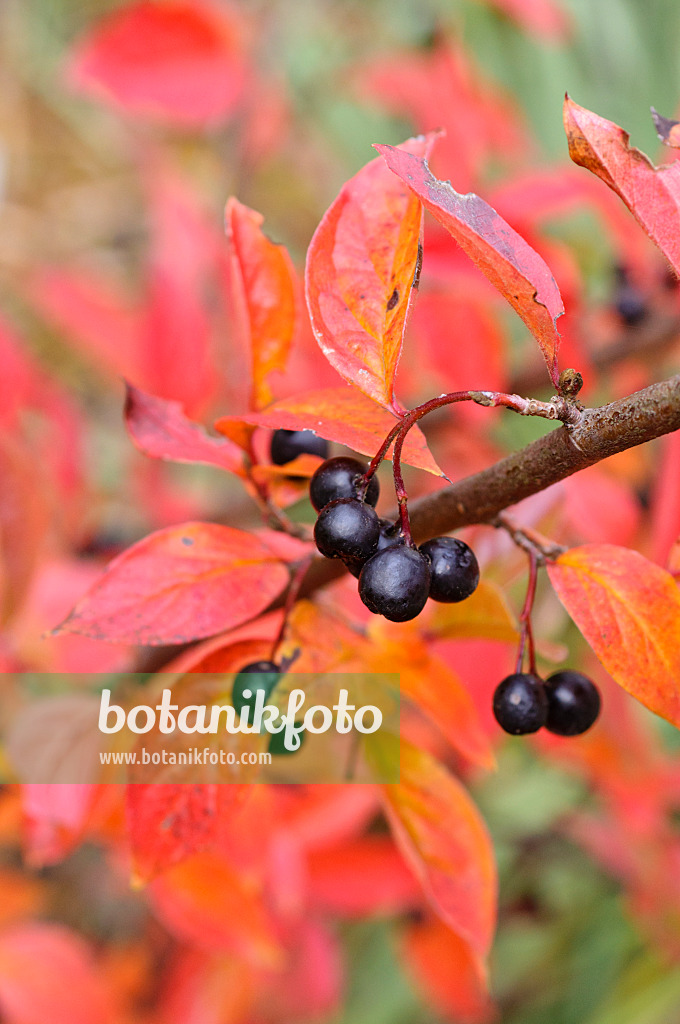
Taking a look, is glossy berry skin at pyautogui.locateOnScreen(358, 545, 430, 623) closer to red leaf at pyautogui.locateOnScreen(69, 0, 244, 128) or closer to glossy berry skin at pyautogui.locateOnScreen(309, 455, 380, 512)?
glossy berry skin at pyautogui.locateOnScreen(309, 455, 380, 512)

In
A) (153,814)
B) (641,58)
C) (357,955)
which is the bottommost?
(357,955)

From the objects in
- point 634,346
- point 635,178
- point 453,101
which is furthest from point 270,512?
point 453,101

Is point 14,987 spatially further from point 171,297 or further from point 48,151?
point 48,151

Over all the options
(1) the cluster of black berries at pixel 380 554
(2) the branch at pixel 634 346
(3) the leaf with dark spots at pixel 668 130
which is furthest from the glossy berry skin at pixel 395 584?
(2) the branch at pixel 634 346

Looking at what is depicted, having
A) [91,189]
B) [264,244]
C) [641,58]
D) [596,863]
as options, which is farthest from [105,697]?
[91,189]

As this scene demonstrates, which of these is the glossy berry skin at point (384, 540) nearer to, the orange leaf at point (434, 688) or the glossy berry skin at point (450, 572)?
the glossy berry skin at point (450, 572)
